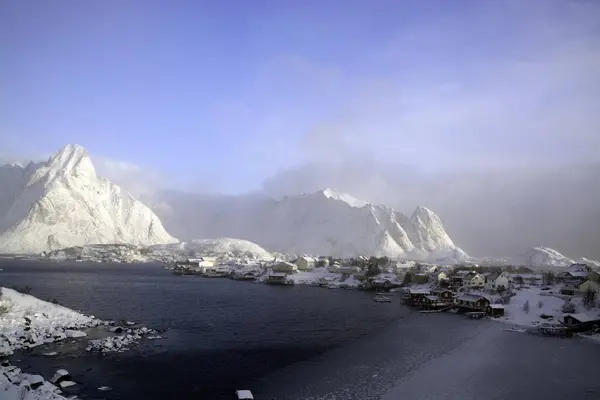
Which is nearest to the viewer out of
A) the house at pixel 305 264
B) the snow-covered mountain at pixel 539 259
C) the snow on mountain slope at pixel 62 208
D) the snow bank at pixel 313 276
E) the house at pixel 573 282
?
the house at pixel 573 282

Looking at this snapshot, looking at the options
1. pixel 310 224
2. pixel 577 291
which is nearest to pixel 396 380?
pixel 577 291

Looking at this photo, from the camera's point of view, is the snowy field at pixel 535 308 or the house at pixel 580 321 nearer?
the house at pixel 580 321

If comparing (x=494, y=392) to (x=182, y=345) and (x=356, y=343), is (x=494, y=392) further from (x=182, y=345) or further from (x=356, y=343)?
(x=182, y=345)

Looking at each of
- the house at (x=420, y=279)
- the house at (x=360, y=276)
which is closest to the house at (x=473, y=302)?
the house at (x=420, y=279)

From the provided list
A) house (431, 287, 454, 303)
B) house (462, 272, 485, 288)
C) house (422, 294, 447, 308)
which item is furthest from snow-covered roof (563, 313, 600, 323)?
house (462, 272, 485, 288)

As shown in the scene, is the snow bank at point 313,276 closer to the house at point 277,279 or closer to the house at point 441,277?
the house at point 277,279
